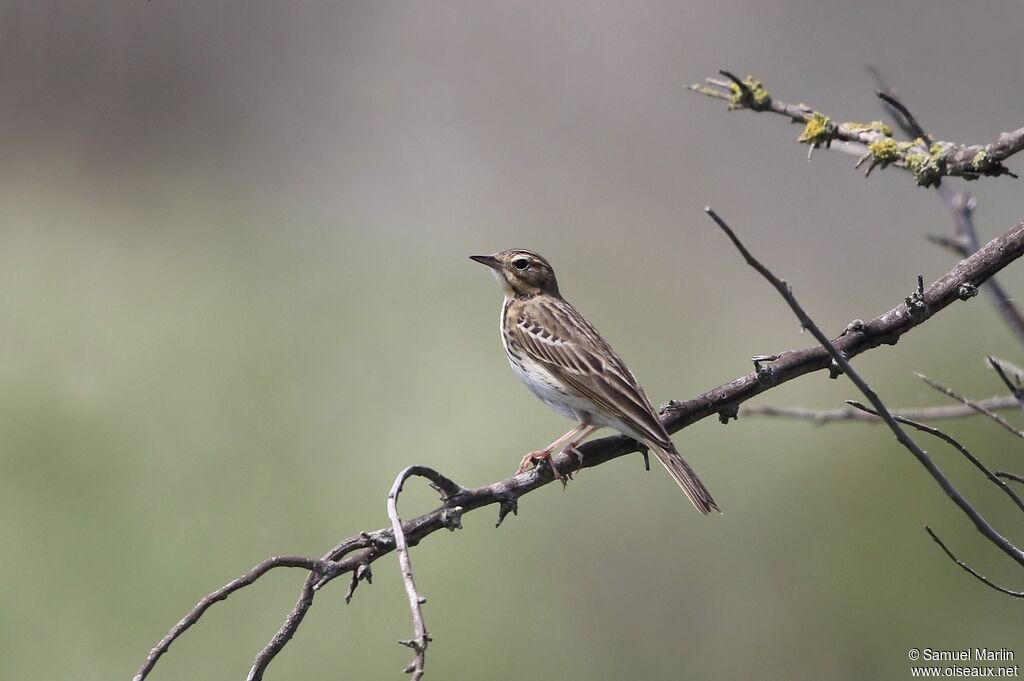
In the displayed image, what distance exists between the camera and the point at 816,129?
3848 millimetres

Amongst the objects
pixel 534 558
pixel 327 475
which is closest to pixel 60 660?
pixel 327 475

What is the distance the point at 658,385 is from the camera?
31.0 ft

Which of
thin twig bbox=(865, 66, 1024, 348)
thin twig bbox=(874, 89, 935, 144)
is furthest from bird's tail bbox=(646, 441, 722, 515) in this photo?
thin twig bbox=(874, 89, 935, 144)

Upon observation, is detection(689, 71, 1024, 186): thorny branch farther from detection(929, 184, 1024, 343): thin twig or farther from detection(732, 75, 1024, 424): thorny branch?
detection(929, 184, 1024, 343): thin twig

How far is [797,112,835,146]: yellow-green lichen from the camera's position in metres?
3.84

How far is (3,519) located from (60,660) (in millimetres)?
1426

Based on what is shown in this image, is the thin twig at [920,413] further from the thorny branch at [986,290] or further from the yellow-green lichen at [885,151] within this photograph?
the yellow-green lichen at [885,151]

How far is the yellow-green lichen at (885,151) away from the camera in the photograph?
3789mm

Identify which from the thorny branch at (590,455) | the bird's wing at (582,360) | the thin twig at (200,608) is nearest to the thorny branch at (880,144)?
the thorny branch at (590,455)

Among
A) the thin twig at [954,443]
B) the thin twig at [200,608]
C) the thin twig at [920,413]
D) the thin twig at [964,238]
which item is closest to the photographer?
the thin twig at [200,608]

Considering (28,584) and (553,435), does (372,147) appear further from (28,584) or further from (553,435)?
(28,584)

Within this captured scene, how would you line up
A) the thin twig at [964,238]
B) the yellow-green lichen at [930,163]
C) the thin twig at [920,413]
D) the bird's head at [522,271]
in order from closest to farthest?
1. the yellow-green lichen at [930,163]
2. the thin twig at [964,238]
3. the thin twig at [920,413]
4. the bird's head at [522,271]

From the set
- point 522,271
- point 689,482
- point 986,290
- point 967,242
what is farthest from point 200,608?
point 522,271

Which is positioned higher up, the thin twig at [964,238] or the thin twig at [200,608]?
the thin twig at [964,238]
